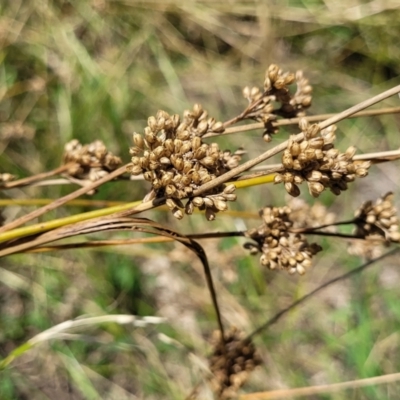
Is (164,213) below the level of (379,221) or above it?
above

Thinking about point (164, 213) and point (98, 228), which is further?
point (164, 213)

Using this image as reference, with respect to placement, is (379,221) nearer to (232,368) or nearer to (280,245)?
(280,245)

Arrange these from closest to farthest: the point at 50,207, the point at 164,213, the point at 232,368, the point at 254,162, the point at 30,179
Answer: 1. the point at 254,162
2. the point at 50,207
3. the point at 30,179
4. the point at 232,368
5. the point at 164,213

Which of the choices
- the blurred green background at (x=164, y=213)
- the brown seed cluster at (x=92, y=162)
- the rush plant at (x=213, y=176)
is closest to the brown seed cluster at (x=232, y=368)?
the rush plant at (x=213, y=176)

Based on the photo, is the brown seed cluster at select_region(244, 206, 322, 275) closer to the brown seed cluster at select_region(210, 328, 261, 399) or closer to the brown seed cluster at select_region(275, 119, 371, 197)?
the brown seed cluster at select_region(275, 119, 371, 197)

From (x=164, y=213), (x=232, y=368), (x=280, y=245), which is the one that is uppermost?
(x=164, y=213)

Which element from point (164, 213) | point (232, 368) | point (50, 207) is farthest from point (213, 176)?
point (164, 213)

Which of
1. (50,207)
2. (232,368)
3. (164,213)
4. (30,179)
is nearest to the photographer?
(50,207)
